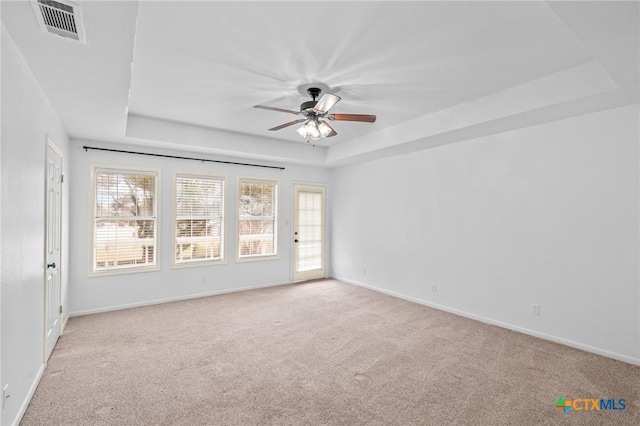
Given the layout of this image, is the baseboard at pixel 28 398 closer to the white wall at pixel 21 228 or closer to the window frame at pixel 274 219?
the white wall at pixel 21 228

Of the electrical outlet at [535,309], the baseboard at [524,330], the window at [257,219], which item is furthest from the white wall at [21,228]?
the electrical outlet at [535,309]

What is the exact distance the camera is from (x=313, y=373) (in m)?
2.89

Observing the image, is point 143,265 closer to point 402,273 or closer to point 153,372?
point 153,372

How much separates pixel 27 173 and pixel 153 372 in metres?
1.88

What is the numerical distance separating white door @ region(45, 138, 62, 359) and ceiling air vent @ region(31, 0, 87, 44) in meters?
1.60

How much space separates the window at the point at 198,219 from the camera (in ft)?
17.2

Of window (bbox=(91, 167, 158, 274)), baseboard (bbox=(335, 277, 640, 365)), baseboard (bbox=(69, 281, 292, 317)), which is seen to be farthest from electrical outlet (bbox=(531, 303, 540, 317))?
window (bbox=(91, 167, 158, 274))

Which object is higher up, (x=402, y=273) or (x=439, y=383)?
(x=402, y=273)

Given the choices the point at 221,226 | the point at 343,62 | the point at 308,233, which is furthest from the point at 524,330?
the point at 221,226

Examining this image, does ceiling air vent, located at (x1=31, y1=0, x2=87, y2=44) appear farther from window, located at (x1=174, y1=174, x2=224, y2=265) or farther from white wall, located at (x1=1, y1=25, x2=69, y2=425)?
window, located at (x1=174, y1=174, x2=224, y2=265)

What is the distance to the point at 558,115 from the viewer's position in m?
3.45

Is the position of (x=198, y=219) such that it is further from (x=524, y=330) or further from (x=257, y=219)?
(x=524, y=330)

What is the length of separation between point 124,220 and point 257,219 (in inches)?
83.5

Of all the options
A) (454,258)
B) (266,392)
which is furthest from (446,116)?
(266,392)
